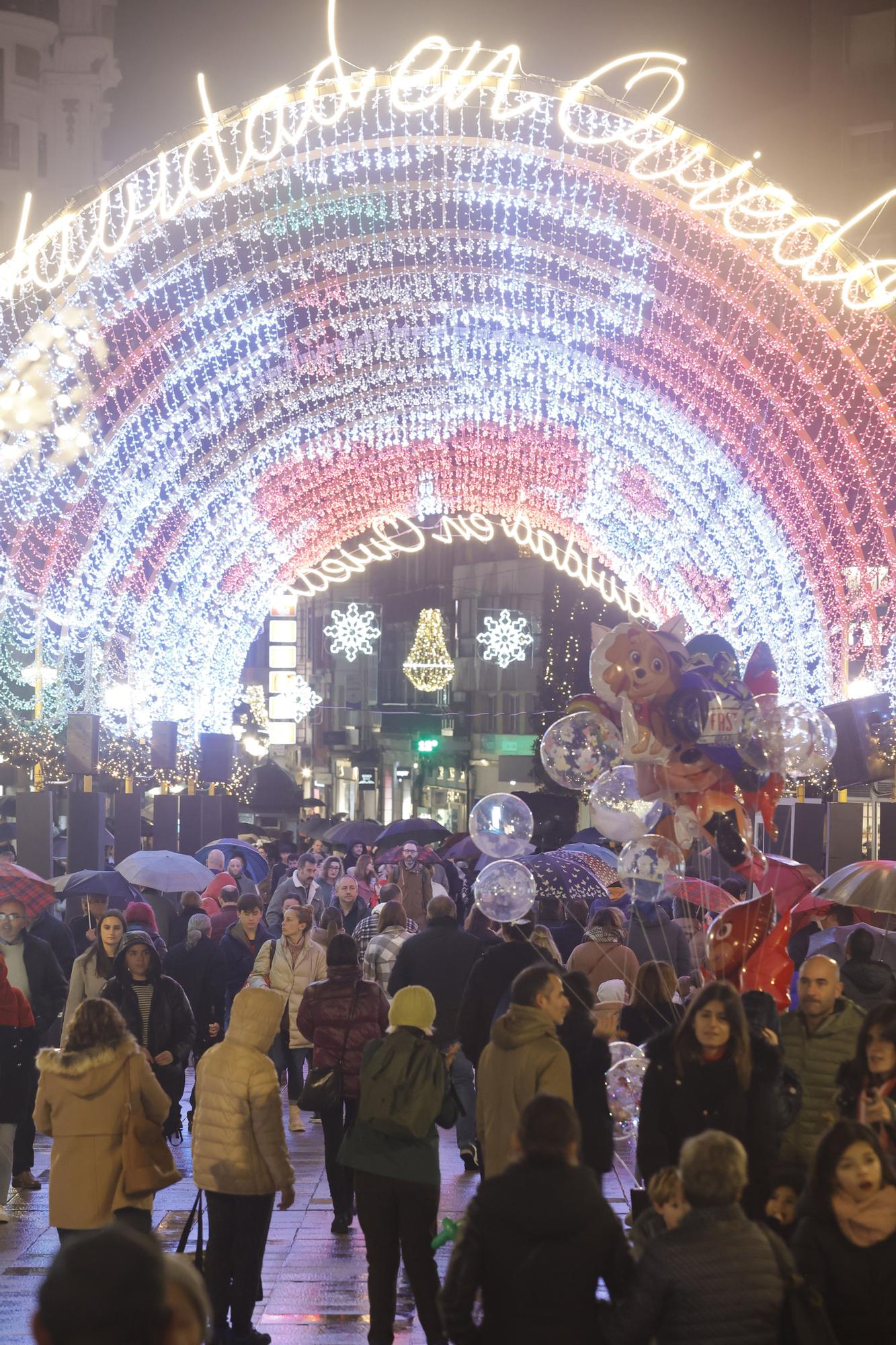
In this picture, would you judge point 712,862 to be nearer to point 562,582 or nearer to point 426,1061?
point 426,1061

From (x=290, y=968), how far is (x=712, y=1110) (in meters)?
5.50

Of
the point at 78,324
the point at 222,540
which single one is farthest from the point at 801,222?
the point at 222,540

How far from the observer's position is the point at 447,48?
17781 millimetres

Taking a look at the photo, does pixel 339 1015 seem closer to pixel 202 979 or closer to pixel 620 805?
pixel 202 979

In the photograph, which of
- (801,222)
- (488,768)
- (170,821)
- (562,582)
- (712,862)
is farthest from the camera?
(488,768)

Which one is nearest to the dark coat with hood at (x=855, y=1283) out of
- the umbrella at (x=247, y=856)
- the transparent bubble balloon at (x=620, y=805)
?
the transparent bubble balloon at (x=620, y=805)

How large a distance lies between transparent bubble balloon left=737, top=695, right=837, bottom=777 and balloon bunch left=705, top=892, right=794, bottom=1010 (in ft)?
2.51

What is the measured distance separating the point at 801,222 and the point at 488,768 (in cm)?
3478

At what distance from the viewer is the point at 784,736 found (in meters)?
10.1

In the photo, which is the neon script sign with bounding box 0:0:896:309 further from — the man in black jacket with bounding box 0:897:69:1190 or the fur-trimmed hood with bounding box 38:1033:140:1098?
the fur-trimmed hood with bounding box 38:1033:140:1098

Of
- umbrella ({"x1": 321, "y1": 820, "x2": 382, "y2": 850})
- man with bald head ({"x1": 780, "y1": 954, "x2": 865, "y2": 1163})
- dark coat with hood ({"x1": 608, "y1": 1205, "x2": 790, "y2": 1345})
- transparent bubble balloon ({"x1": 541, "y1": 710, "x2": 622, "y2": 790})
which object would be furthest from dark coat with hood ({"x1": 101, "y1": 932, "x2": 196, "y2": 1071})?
umbrella ({"x1": 321, "y1": 820, "x2": 382, "y2": 850})

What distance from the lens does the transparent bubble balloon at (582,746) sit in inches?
439

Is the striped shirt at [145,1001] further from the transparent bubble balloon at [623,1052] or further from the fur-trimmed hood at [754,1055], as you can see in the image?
the fur-trimmed hood at [754,1055]

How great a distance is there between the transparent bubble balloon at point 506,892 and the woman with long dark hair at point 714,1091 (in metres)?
4.52
